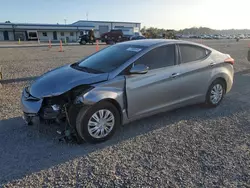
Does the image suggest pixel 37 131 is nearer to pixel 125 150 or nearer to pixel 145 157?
pixel 125 150

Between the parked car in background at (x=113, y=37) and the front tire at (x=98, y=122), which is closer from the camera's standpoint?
A: the front tire at (x=98, y=122)

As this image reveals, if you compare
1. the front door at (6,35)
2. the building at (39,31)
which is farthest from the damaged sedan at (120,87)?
the front door at (6,35)

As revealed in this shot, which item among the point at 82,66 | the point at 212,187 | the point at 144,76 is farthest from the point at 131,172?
the point at 82,66

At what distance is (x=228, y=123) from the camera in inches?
174

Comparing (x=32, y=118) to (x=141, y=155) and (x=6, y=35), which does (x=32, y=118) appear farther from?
(x=6, y=35)

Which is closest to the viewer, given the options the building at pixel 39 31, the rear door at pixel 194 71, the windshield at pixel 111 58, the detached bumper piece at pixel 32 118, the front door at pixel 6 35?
the detached bumper piece at pixel 32 118

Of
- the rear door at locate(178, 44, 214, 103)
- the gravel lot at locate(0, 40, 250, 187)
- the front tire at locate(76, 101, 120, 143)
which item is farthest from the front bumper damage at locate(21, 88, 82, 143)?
the rear door at locate(178, 44, 214, 103)

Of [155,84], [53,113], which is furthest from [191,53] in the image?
[53,113]

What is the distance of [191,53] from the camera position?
471 cm

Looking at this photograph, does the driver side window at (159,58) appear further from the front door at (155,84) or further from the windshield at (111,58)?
the windshield at (111,58)

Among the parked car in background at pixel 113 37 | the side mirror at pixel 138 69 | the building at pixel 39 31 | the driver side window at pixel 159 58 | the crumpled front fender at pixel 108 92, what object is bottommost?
the crumpled front fender at pixel 108 92

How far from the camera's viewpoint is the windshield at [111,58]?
3.96 metres

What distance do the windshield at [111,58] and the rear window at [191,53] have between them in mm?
952

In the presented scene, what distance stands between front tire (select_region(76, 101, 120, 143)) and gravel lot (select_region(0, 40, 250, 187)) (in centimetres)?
15
